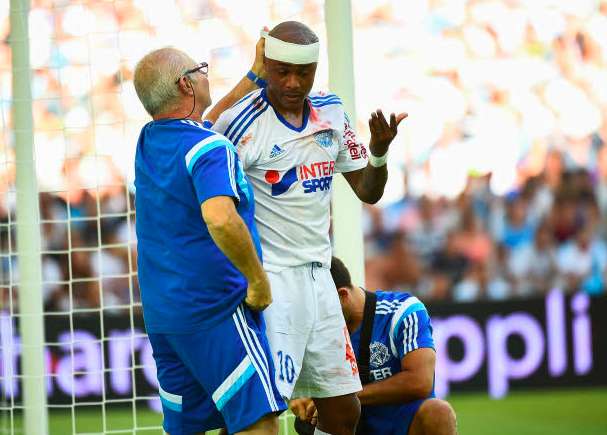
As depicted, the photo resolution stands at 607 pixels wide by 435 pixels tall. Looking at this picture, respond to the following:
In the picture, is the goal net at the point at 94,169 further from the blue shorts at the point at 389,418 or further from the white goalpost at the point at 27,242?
the blue shorts at the point at 389,418

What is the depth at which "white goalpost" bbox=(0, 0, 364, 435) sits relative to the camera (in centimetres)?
547

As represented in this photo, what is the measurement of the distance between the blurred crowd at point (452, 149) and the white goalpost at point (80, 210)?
0.13 feet

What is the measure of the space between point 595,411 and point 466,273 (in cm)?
212

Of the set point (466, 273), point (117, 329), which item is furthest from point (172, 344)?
point (466, 273)

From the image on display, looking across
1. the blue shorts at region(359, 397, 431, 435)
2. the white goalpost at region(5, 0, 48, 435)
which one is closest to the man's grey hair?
the blue shorts at region(359, 397, 431, 435)

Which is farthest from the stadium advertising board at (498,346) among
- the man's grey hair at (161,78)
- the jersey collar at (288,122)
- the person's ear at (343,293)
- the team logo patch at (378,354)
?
the man's grey hair at (161,78)

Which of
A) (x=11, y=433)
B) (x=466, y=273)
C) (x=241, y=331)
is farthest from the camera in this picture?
(x=466, y=273)

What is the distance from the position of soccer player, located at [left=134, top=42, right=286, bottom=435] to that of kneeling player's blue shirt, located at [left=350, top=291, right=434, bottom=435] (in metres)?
1.03

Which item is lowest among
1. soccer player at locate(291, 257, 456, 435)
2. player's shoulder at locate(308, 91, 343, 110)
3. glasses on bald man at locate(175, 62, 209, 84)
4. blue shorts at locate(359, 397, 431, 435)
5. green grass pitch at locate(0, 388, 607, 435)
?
green grass pitch at locate(0, 388, 607, 435)

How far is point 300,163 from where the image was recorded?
153 inches

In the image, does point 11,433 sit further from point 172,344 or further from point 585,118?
point 585,118

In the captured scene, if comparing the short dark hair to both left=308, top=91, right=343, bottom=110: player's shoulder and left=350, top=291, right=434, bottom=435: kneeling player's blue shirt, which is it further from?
left=308, top=91, right=343, bottom=110: player's shoulder

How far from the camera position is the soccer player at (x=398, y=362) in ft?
14.4

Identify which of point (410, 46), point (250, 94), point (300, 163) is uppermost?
point (410, 46)
